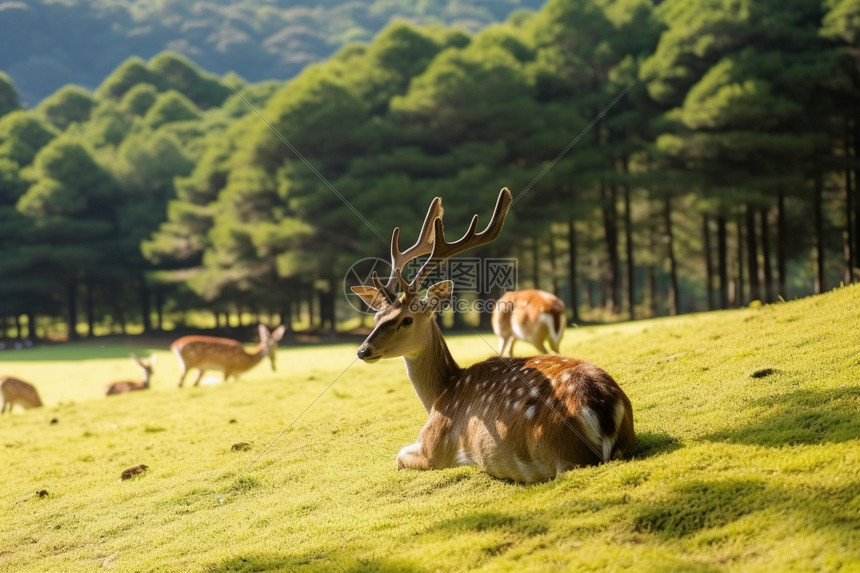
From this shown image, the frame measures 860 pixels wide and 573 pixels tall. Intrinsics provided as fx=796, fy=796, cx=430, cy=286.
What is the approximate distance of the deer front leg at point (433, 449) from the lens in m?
5.32

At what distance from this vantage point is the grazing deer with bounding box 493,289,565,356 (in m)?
10.4

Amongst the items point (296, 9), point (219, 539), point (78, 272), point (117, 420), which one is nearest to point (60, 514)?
point (219, 539)

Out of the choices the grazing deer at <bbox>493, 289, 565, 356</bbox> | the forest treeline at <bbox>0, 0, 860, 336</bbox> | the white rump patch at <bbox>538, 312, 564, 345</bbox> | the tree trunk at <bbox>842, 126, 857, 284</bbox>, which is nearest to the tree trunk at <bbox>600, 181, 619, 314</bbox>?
the forest treeline at <bbox>0, 0, 860, 336</bbox>

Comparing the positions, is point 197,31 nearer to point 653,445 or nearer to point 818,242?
point 818,242

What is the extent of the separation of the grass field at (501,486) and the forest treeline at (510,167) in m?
13.0

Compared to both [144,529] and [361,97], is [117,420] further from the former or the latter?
[361,97]

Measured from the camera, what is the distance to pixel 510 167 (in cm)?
2611

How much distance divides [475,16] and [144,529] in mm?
167265

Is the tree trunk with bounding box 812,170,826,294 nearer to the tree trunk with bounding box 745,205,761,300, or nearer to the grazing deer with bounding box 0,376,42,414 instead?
the tree trunk with bounding box 745,205,761,300

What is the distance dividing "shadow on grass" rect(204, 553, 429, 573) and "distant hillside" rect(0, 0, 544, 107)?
4207 inches

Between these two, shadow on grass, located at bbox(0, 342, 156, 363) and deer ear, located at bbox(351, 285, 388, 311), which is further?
shadow on grass, located at bbox(0, 342, 156, 363)

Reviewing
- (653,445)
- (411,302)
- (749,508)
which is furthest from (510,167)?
(749,508)

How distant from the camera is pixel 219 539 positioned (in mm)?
4887

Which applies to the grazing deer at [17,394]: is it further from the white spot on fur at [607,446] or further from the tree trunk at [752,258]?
the tree trunk at [752,258]
